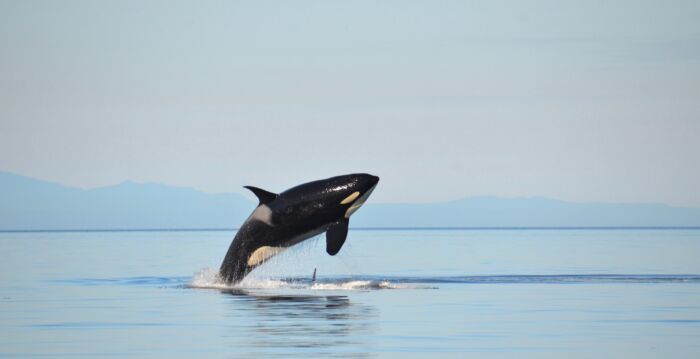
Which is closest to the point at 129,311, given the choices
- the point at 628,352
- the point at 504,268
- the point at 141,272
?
the point at 628,352

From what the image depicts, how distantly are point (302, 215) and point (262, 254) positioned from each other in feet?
5.50

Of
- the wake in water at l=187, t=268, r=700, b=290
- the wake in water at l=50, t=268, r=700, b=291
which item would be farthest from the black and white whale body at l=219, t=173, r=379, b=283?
the wake in water at l=187, t=268, r=700, b=290

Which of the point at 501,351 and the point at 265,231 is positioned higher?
the point at 265,231

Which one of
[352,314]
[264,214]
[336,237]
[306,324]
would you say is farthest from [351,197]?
[306,324]

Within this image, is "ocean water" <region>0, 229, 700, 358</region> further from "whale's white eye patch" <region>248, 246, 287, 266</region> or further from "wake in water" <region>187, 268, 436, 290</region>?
"whale's white eye patch" <region>248, 246, 287, 266</region>

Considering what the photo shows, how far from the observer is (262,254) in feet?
108

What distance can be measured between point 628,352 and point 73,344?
31.8ft

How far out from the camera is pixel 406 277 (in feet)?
133

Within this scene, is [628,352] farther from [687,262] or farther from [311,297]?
[687,262]

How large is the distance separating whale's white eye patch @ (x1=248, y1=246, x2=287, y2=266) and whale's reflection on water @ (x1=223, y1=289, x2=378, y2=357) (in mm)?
1127

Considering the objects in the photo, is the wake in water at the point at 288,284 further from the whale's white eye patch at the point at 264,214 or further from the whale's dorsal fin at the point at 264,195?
the whale's dorsal fin at the point at 264,195

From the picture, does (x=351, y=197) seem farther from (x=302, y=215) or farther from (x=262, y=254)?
→ (x=262, y=254)

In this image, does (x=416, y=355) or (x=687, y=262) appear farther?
(x=687, y=262)

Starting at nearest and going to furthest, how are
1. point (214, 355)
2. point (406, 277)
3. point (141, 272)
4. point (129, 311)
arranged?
point (214, 355), point (129, 311), point (406, 277), point (141, 272)
